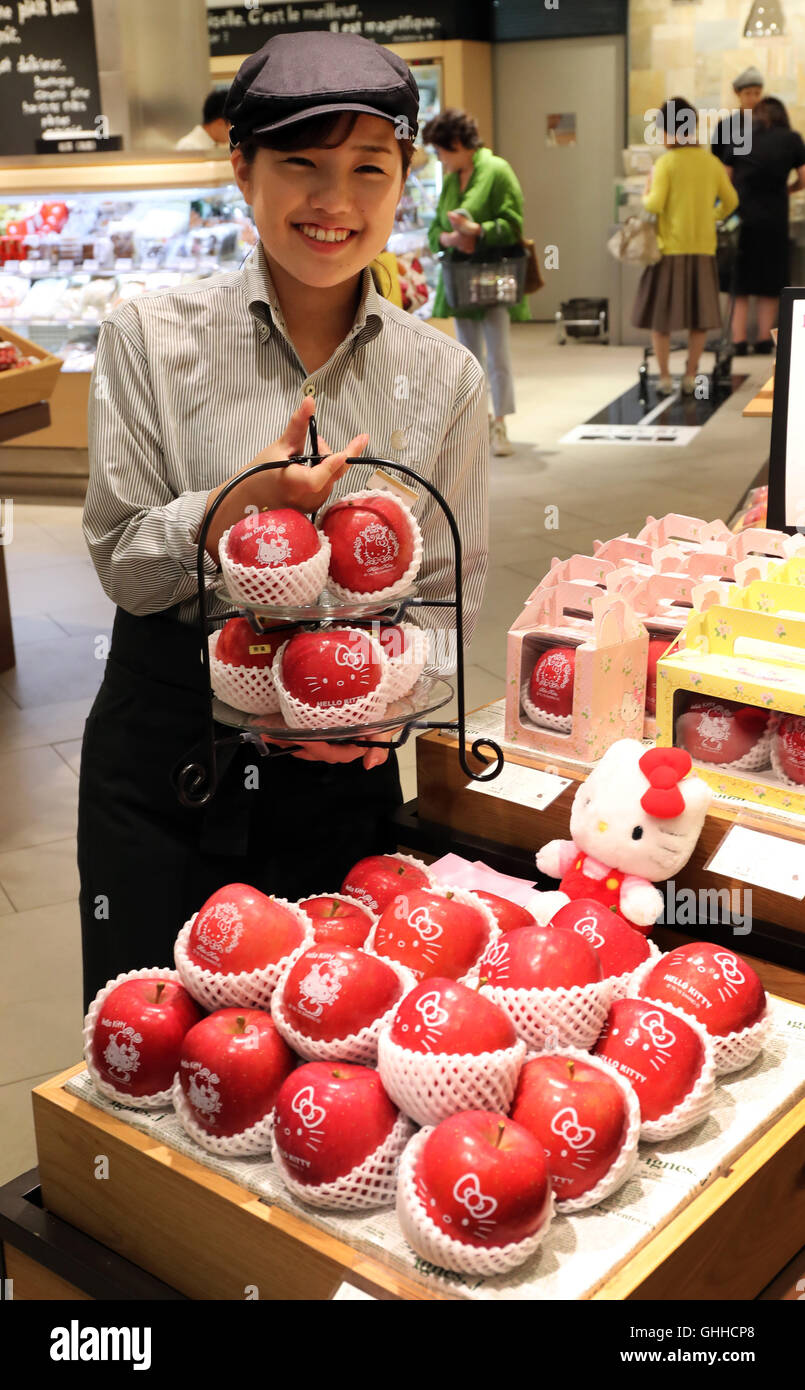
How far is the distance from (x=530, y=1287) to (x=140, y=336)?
4.19 ft

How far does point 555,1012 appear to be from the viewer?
4.32ft

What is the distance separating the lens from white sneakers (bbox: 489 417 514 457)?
848 centimetres

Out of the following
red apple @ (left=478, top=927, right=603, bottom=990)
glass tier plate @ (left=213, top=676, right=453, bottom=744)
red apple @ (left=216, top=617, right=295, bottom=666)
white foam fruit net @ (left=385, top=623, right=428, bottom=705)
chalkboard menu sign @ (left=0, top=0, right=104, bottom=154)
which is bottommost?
red apple @ (left=478, top=927, right=603, bottom=990)

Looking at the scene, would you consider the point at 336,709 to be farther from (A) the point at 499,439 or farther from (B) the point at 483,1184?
(A) the point at 499,439

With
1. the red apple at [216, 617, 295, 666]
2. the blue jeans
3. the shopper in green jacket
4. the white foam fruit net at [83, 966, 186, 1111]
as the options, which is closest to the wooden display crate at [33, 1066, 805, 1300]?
the white foam fruit net at [83, 966, 186, 1111]

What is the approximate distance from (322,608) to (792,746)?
0.74 metres

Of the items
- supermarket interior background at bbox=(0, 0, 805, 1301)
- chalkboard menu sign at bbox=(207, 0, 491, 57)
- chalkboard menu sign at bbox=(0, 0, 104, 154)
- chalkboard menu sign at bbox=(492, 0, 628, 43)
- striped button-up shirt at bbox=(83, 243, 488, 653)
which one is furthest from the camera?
chalkboard menu sign at bbox=(492, 0, 628, 43)

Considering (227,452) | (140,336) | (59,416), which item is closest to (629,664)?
(227,452)

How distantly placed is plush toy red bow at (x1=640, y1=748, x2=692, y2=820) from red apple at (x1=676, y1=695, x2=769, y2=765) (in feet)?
0.82

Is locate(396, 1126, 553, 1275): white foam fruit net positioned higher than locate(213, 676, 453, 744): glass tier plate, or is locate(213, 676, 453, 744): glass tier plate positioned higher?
locate(213, 676, 453, 744): glass tier plate

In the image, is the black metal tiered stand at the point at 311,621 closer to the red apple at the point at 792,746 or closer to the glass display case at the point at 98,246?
the red apple at the point at 792,746

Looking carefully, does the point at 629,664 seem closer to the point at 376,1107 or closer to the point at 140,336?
the point at 140,336

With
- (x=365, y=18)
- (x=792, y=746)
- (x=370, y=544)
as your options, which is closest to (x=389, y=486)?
(x=370, y=544)

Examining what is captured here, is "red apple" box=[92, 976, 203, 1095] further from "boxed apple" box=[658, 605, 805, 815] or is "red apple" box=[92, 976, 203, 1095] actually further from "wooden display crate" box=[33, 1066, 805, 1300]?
"boxed apple" box=[658, 605, 805, 815]
